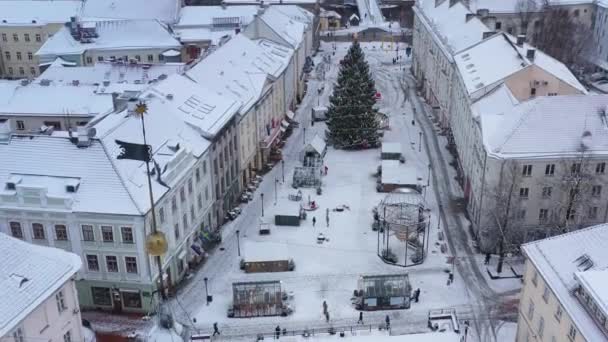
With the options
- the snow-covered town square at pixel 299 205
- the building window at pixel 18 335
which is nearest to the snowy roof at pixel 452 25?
the snow-covered town square at pixel 299 205

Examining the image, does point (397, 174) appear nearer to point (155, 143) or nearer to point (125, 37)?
point (155, 143)

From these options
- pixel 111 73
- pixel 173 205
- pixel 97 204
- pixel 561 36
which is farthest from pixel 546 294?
pixel 561 36

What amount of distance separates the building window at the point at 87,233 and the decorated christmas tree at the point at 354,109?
41.8m

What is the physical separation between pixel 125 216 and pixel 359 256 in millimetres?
22527

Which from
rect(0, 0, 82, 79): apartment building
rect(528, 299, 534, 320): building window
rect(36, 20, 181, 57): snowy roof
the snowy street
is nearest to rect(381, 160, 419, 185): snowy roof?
the snowy street

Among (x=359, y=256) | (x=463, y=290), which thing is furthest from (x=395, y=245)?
(x=463, y=290)

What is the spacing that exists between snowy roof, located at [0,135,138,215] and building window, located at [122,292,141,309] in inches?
300

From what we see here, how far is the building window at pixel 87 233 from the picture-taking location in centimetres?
5209

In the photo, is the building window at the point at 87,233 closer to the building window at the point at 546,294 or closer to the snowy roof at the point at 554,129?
the building window at the point at 546,294

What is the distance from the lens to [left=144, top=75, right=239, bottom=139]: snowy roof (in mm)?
63875

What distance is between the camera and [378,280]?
2158 inches

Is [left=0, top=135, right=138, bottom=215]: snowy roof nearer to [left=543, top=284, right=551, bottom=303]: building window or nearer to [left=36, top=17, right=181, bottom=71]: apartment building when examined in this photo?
[left=543, top=284, right=551, bottom=303]: building window

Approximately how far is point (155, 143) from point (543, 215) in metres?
36.1

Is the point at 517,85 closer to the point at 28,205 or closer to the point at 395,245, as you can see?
the point at 395,245
